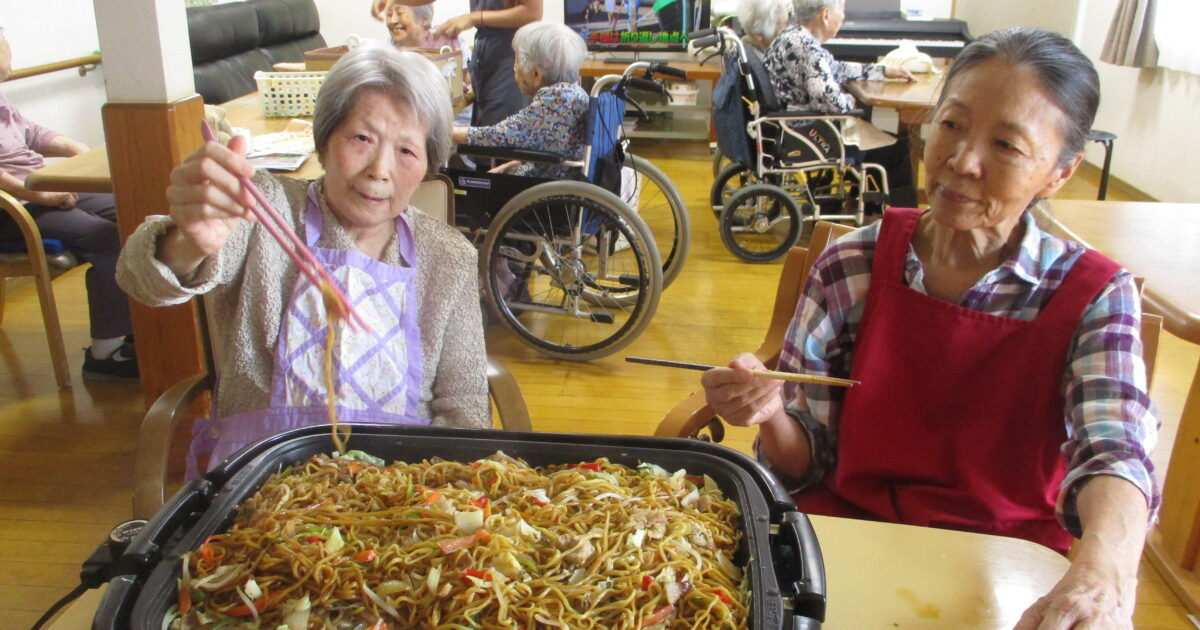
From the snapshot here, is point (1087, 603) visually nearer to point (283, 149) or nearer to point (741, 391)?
point (741, 391)

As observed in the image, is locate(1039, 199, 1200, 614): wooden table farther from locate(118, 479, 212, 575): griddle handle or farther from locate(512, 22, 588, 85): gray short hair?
Result: locate(512, 22, 588, 85): gray short hair

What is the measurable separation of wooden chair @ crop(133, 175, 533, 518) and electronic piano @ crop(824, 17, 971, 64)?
5.64m

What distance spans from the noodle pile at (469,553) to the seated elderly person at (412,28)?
142 inches

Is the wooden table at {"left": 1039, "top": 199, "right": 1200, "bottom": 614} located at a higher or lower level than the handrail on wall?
lower

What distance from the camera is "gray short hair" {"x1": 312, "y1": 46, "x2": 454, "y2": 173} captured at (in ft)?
4.74

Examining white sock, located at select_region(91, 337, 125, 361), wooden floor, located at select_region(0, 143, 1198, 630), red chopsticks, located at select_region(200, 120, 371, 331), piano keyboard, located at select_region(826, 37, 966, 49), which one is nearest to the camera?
red chopsticks, located at select_region(200, 120, 371, 331)

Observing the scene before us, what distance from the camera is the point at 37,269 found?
8.83 ft

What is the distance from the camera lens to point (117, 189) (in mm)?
2029

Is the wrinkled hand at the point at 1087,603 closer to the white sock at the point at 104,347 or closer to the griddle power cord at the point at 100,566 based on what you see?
the griddle power cord at the point at 100,566

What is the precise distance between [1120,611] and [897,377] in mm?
463

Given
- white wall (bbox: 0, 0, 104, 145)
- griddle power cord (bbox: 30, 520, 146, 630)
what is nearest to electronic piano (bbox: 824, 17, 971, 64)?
white wall (bbox: 0, 0, 104, 145)

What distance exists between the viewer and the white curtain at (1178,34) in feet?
15.4

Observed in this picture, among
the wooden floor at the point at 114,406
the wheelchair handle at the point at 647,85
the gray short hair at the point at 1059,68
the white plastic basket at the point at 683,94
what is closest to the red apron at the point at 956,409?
the gray short hair at the point at 1059,68

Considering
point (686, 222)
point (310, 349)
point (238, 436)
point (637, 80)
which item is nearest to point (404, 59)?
point (310, 349)
